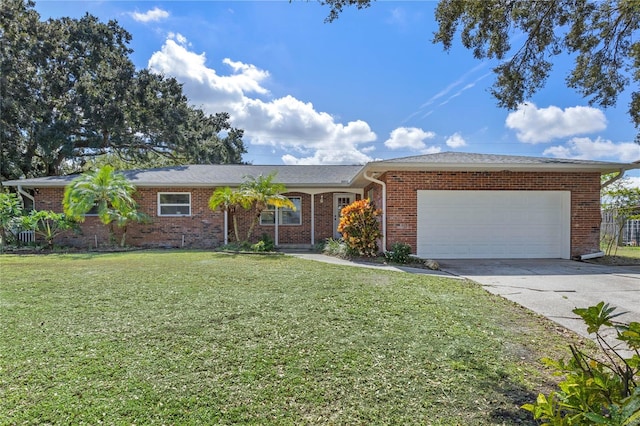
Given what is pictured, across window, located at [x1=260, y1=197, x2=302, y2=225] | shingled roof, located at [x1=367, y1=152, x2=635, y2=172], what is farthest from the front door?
shingled roof, located at [x1=367, y1=152, x2=635, y2=172]

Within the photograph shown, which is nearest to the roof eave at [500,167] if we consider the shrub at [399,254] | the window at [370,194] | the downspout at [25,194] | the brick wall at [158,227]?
the shrub at [399,254]

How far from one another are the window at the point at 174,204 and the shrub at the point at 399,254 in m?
8.31

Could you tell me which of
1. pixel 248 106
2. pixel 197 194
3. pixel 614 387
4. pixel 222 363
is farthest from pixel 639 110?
pixel 248 106

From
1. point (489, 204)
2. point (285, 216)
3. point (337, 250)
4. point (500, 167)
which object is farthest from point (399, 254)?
point (285, 216)

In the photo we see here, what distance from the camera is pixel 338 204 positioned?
1506 cm

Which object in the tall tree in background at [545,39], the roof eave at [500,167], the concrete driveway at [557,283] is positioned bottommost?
the concrete driveway at [557,283]

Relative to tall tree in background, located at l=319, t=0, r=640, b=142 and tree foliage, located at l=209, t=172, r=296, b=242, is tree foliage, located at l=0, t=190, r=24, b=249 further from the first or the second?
tall tree in background, located at l=319, t=0, r=640, b=142

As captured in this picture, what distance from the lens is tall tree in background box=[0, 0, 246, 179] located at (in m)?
18.3

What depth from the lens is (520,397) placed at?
2.62m

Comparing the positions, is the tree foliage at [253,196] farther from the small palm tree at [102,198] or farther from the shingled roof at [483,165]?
the shingled roof at [483,165]

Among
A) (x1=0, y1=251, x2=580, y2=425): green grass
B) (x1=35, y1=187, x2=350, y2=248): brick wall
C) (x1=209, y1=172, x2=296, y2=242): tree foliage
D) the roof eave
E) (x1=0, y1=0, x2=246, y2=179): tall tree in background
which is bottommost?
(x1=0, y1=251, x2=580, y2=425): green grass

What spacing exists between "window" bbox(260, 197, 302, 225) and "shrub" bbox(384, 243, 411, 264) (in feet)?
19.1

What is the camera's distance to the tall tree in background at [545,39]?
5.30 m

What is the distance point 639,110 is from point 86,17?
81.7ft
